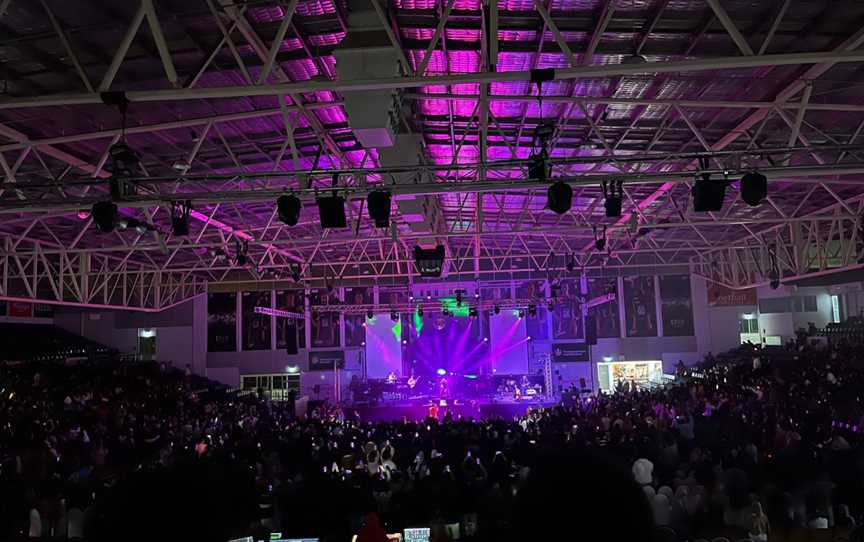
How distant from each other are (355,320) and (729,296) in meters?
19.1

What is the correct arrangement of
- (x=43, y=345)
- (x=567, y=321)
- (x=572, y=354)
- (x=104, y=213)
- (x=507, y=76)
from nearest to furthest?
(x=507, y=76), (x=104, y=213), (x=43, y=345), (x=572, y=354), (x=567, y=321)

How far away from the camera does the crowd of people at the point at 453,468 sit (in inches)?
42.4

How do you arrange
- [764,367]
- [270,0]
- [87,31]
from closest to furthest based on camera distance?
[270,0], [87,31], [764,367]

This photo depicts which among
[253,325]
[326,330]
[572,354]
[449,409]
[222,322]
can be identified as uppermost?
[222,322]

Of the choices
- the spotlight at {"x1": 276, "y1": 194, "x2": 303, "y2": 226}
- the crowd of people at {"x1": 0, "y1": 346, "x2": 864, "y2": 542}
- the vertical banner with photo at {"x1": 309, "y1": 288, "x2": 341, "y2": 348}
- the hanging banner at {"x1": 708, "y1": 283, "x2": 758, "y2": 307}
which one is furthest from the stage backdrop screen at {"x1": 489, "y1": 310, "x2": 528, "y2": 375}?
the spotlight at {"x1": 276, "y1": 194, "x2": 303, "y2": 226}

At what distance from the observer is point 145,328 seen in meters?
32.2

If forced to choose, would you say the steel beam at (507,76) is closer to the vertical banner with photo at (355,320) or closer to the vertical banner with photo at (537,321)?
the vertical banner with photo at (537,321)

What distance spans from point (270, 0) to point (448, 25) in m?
2.61

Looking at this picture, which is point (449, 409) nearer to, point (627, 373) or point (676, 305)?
point (627, 373)

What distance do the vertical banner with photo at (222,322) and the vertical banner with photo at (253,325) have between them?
48 centimetres

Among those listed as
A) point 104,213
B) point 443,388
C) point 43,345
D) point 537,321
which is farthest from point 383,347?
point 104,213

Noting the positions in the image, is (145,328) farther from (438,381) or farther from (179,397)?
(438,381)

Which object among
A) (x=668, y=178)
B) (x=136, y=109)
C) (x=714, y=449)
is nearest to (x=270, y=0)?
(x=136, y=109)

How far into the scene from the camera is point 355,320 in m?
32.5
